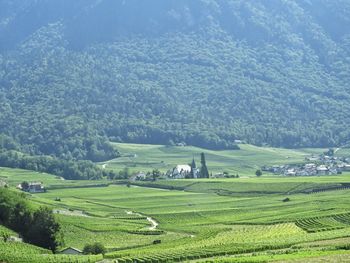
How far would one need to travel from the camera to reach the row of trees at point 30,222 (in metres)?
84.8

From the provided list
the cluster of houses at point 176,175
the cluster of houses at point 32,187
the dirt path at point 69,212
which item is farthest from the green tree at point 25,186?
the dirt path at point 69,212

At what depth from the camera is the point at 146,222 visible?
11525cm

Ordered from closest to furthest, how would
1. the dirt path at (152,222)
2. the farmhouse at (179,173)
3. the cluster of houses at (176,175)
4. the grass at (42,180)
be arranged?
the dirt path at (152,222)
the grass at (42,180)
the cluster of houses at (176,175)
the farmhouse at (179,173)

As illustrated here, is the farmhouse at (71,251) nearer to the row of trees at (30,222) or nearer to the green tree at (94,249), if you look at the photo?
the green tree at (94,249)

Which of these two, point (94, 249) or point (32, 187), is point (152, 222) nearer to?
point (94, 249)

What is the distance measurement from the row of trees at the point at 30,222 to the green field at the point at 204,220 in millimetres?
3455

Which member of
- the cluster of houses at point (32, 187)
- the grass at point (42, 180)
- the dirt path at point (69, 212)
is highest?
the grass at point (42, 180)

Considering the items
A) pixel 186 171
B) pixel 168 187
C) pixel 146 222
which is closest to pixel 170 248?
pixel 146 222

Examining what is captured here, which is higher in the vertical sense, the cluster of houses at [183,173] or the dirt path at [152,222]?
the cluster of houses at [183,173]

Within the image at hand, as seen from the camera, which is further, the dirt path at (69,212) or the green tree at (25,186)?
the green tree at (25,186)

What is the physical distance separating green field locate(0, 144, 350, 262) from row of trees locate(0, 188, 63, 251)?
11.3 ft

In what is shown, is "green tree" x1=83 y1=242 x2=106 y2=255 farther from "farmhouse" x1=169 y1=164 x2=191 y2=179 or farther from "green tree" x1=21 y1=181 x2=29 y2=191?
"farmhouse" x1=169 y1=164 x2=191 y2=179

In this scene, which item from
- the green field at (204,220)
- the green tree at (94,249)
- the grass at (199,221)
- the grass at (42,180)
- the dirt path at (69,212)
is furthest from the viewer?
the grass at (42,180)

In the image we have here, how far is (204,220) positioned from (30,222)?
33679 mm
